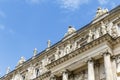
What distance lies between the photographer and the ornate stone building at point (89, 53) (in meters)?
30.9

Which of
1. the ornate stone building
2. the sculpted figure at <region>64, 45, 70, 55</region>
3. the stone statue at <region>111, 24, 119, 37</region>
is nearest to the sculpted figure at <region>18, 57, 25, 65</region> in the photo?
the ornate stone building

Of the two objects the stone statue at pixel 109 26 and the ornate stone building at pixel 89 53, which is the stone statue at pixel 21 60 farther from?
the stone statue at pixel 109 26

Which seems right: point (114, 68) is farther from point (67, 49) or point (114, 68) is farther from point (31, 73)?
point (31, 73)

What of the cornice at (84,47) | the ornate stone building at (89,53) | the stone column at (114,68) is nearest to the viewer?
the stone column at (114,68)

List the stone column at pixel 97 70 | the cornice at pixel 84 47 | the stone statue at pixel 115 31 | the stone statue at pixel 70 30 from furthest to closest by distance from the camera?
the stone statue at pixel 70 30, the stone statue at pixel 115 31, the stone column at pixel 97 70, the cornice at pixel 84 47

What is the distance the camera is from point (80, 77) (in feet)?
109

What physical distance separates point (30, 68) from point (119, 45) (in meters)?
16.6

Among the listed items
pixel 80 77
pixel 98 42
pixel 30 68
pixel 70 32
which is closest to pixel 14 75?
pixel 30 68

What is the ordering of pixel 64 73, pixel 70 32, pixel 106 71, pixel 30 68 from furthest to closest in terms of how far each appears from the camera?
1. pixel 30 68
2. pixel 70 32
3. pixel 64 73
4. pixel 106 71

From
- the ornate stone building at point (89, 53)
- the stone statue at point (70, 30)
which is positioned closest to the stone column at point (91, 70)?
the ornate stone building at point (89, 53)

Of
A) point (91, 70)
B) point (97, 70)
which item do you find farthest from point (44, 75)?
point (91, 70)

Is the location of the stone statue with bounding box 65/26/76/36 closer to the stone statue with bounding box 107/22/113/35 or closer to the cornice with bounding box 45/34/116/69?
the cornice with bounding box 45/34/116/69

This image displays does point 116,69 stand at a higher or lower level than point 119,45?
lower

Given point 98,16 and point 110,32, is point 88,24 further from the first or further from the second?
point 110,32
